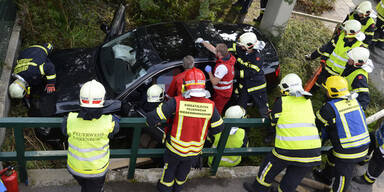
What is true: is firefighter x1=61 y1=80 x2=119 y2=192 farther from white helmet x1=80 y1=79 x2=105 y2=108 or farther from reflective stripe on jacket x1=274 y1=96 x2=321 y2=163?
reflective stripe on jacket x1=274 y1=96 x2=321 y2=163

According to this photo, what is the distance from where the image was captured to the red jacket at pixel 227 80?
5.45 meters

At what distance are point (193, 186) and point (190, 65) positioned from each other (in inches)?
62.8

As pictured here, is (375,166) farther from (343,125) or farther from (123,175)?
(123,175)

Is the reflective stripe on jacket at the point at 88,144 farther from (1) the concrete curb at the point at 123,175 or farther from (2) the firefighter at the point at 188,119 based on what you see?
(1) the concrete curb at the point at 123,175

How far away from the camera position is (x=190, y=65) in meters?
4.90

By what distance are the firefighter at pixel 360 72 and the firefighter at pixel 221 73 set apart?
5.87 ft

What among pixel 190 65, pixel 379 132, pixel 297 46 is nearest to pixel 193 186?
pixel 190 65

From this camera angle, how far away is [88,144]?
11.8 feet

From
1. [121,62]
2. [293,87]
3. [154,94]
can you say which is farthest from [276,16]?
[154,94]

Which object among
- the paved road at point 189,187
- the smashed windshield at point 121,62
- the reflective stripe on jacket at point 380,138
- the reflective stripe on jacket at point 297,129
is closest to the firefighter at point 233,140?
the paved road at point 189,187

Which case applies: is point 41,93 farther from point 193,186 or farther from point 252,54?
point 252,54

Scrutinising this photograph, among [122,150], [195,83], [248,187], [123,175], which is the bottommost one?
[123,175]

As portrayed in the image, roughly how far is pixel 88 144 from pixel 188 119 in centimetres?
104

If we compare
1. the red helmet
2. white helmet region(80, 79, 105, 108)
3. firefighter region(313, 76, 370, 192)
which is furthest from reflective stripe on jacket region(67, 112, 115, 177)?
firefighter region(313, 76, 370, 192)
